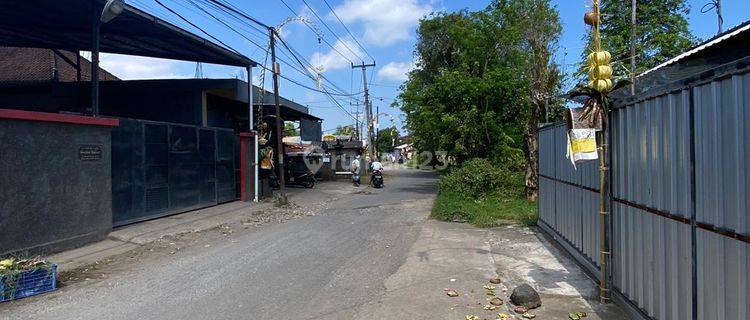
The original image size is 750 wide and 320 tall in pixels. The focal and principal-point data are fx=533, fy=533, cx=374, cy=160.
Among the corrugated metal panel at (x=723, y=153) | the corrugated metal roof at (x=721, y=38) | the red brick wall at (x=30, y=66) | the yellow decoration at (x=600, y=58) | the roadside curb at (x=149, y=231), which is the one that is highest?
the red brick wall at (x=30, y=66)

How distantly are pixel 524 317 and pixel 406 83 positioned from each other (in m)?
25.6

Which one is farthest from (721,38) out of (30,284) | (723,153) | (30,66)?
(30,66)

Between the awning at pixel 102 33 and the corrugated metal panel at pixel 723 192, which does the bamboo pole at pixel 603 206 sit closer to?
the corrugated metal panel at pixel 723 192

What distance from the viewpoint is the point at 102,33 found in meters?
14.9

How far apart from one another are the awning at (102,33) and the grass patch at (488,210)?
27.3 feet

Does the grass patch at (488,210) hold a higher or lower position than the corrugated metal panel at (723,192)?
lower

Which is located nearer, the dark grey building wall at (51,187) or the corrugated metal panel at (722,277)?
the corrugated metal panel at (722,277)

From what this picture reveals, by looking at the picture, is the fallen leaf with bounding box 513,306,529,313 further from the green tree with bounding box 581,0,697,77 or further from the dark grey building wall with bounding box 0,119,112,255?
the green tree with bounding box 581,0,697,77

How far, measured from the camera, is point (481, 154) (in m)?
22.4

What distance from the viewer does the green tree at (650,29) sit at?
901 inches

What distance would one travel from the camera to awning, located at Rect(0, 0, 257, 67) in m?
12.4

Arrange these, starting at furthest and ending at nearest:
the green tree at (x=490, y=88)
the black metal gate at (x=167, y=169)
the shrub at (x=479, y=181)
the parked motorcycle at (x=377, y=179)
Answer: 1. the parked motorcycle at (x=377, y=179)
2. the green tree at (x=490, y=88)
3. the shrub at (x=479, y=181)
4. the black metal gate at (x=167, y=169)

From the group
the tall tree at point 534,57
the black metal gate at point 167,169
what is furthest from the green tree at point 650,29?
the black metal gate at point 167,169

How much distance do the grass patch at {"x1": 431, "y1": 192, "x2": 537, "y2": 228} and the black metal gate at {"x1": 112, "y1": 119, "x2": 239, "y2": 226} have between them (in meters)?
6.86
